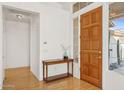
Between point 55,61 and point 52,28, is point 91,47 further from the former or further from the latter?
point 52,28

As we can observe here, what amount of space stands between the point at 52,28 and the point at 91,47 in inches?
63.6

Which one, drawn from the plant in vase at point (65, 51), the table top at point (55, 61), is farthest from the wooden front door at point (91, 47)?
the plant in vase at point (65, 51)

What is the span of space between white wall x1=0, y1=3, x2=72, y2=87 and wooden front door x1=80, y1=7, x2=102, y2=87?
795mm

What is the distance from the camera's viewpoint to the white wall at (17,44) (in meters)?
5.99

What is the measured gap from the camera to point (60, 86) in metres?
3.48

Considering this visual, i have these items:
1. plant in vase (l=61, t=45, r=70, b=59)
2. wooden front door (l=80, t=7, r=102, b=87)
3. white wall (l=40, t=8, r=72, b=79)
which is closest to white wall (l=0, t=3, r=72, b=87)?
white wall (l=40, t=8, r=72, b=79)

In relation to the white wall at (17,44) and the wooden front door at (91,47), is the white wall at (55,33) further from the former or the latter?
the white wall at (17,44)

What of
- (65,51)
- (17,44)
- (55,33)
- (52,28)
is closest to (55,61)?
(65,51)

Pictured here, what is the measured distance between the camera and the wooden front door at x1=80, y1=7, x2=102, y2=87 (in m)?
3.35

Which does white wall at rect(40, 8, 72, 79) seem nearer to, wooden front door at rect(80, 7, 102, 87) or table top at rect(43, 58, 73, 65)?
table top at rect(43, 58, 73, 65)

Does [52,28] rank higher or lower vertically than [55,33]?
higher

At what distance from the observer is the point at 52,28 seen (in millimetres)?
4293

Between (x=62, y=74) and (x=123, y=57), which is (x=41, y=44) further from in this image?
(x=123, y=57)

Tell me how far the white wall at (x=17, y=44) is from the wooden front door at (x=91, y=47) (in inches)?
143
